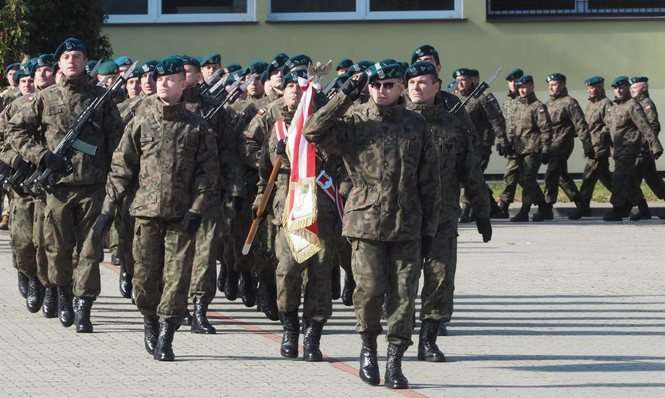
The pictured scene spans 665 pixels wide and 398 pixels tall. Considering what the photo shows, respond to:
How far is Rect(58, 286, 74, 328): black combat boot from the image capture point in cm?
1266

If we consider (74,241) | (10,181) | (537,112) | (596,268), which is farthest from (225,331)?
(537,112)

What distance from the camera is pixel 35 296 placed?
44.5 ft

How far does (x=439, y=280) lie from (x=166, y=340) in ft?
5.79

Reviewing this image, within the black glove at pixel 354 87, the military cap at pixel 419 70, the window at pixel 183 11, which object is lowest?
the black glove at pixel 354 87

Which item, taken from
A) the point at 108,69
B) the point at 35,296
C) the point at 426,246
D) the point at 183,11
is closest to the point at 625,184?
the point at 108,69

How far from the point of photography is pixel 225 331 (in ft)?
41.0

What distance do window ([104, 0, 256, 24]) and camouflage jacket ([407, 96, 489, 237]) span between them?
729 inches

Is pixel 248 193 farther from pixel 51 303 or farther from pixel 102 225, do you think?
pixel 102 225

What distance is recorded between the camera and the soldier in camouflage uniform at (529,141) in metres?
23.0

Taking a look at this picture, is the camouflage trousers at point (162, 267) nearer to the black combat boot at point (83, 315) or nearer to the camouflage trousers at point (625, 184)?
the black combat boot at point (83, 315)

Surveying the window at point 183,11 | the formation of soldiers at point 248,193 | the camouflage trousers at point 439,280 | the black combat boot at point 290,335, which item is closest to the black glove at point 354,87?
the formation of soldiers at point 248,193

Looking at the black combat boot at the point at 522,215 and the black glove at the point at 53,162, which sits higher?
the black glove at the point at 53,162

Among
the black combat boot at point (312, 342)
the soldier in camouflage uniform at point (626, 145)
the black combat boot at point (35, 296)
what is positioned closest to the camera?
the black combat boot at point (312, 342)

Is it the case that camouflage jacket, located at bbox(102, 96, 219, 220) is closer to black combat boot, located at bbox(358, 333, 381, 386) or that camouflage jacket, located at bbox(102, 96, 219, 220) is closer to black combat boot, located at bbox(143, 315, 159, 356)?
black combat boot, located at bbox(143, 315, 159, 356)
